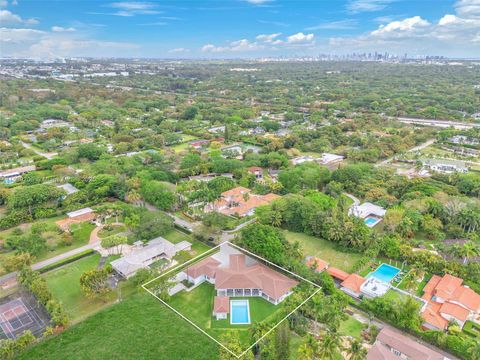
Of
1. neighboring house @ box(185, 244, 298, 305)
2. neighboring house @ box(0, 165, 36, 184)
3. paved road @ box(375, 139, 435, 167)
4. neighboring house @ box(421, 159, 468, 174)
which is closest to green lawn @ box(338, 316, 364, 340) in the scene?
neighboring house @ box(185, 244, 298, 305)

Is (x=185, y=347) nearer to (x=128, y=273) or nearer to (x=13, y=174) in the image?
(x=128, y=273)

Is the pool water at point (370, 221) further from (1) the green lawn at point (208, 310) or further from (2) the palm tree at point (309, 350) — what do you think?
(2) the palm tree at point (309, 350)

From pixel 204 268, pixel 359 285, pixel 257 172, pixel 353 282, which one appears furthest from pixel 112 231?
pixel 359 285

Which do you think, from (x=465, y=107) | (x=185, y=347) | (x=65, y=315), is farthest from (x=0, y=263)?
(x=465, y=107)

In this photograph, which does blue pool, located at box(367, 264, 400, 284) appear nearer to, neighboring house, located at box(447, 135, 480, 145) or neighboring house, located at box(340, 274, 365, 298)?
neighboring house, located at box(340, 274, 365, 298)

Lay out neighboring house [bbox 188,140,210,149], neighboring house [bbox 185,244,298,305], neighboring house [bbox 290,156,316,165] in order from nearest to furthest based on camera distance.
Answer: neighboring house [bbox 185,244,298,305]
neighboring house [bbox 290,156,316,165]
neighboring house [bbox 188,140,210,149]
